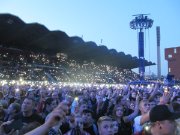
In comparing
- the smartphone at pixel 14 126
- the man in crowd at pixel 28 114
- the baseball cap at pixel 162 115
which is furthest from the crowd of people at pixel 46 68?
the baseball cap at pixel 162 115

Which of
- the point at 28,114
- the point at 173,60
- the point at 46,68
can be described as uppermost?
the point at 173,60

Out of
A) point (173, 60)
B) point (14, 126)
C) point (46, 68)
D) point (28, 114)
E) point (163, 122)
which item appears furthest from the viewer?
point (173, 60)

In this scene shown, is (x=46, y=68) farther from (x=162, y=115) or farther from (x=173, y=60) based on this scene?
(x=173, y=60)

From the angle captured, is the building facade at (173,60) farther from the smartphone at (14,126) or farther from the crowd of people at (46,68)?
the smartphone at (14,126)

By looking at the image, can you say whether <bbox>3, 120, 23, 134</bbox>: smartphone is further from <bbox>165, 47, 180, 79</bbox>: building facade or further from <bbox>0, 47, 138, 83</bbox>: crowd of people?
<bbox>165, 47, 180, 79</bbox>: building facade

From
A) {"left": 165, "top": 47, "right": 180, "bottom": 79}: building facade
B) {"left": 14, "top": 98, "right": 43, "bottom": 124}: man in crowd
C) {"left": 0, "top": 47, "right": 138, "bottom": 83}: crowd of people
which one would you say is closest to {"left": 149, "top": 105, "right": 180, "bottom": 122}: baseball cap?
{"left": 14, "top": 98, "right": 43, "bottom": 124}: man in crowd

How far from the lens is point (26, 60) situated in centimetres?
4581

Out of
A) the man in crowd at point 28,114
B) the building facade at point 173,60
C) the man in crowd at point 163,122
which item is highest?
the building facade at point 173,60

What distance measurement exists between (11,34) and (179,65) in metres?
75.3

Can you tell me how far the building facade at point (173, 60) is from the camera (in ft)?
357

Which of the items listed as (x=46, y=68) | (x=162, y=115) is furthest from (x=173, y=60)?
(x=162, y=115)

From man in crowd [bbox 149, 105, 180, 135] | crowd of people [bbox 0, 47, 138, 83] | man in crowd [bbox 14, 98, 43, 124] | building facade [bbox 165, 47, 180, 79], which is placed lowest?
man in crowd [bbox 14, 98, 43, 124]

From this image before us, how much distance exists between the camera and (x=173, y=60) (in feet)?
369

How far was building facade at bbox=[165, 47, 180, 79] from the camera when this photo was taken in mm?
108688
